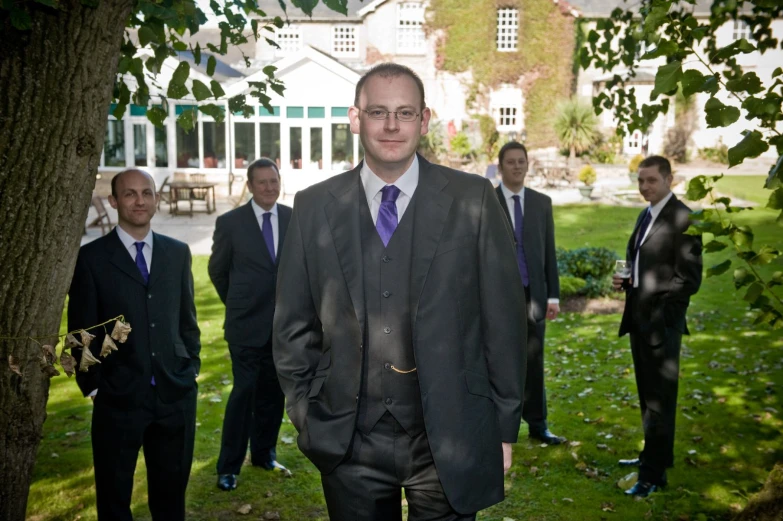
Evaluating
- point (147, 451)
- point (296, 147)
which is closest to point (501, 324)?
point (147, 451)

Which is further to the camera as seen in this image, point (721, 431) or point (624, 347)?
point (624, 347)

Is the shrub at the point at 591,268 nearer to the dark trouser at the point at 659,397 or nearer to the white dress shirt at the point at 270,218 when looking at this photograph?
the dark trouser at the point at 659,397

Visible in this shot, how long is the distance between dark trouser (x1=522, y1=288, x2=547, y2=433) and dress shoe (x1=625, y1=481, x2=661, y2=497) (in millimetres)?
1502

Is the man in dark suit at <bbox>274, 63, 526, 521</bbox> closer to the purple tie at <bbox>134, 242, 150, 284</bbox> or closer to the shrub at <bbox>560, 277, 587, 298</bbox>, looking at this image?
the purple tie at <bbox>134, 242, 150, 284</bbox>

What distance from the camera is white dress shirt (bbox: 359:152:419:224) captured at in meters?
3.70

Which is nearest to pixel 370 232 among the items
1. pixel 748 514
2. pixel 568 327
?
pixel 748 514

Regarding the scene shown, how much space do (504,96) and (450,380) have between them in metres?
45.2

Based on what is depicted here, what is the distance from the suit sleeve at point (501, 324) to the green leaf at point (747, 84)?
1.70 metres

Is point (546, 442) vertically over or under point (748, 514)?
under

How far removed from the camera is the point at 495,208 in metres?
3.66

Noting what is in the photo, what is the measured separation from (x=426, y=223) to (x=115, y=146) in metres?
34.9

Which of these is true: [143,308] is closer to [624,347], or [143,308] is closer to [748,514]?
[748,514]

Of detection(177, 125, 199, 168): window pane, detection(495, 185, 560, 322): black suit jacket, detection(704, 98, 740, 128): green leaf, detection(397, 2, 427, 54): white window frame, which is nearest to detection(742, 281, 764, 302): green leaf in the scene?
detection(704, 98, 740, 128): green leaf

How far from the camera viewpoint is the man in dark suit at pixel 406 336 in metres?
3.49
